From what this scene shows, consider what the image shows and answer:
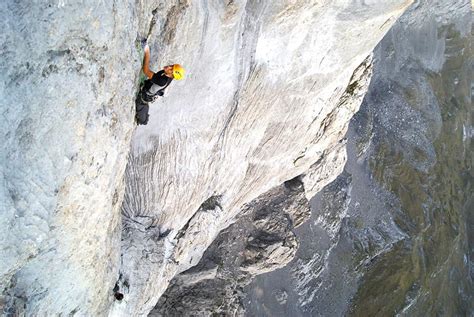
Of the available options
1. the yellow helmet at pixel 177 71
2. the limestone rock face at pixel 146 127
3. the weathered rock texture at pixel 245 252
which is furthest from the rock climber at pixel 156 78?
the weathered rock texture at pixel 245 252

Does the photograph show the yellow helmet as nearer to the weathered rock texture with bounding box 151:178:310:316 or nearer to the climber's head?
the climber's head

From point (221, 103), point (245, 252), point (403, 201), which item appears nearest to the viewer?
point (221, 103)

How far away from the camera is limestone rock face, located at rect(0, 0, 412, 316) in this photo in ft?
15.8

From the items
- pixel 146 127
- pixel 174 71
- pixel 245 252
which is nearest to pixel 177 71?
pixel 174 71

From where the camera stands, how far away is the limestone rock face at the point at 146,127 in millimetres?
4820

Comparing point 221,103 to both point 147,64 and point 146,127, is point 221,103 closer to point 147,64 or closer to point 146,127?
point 146,127

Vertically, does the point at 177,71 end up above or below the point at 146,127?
above

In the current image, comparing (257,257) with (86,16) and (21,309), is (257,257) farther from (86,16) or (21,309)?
(86,16)

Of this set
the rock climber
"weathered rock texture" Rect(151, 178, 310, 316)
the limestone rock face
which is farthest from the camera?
"weathered rock texture" Rect(151, 178, 310, 316)

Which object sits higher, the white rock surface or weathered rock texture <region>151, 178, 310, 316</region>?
the white rock surface

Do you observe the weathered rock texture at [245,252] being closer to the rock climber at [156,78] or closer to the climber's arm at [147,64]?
the rock climber at [156,78]

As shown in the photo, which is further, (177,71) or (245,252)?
(245,252)

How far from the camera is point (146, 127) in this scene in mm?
7902

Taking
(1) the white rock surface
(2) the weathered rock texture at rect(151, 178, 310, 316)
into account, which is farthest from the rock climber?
(2) the weathered rock texture at rect(151, 178, 310, 316)
